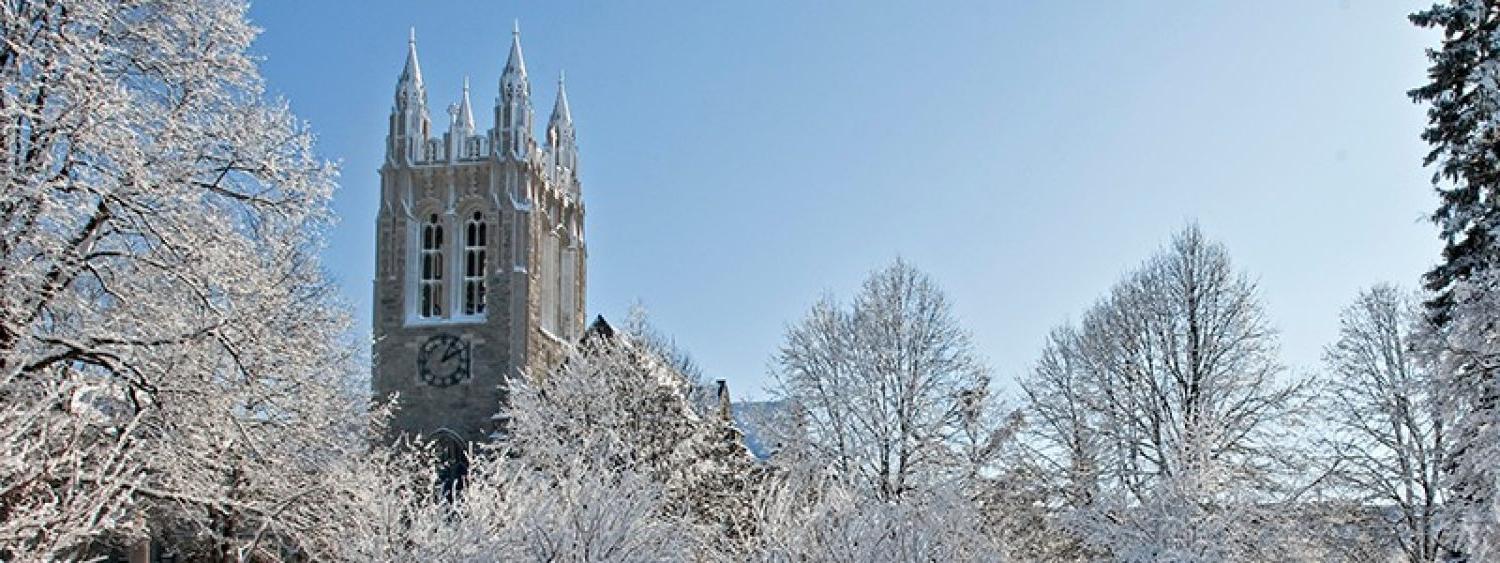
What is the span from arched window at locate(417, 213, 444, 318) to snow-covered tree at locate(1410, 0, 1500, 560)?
28.4 m

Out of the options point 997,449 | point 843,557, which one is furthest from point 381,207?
point 843,557

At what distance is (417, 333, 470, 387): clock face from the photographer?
1521 inches

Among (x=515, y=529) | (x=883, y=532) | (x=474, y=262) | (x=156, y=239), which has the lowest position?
(x=883, y=532)

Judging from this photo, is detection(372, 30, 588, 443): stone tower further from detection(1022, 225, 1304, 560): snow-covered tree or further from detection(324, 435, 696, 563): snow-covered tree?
detection(324, 435, 696, 563): snow-covered tree

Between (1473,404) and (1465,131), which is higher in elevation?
(1465,131)

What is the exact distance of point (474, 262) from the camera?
4050cm

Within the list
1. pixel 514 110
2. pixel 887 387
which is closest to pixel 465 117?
pixel 514 110

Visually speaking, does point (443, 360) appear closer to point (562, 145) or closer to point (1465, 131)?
point (562, 145)

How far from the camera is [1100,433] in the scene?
22594mm

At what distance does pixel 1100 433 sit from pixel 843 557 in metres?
10.1

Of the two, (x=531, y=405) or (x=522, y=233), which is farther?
(x=522, y=233)

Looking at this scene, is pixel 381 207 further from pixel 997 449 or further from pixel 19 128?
pixel 19 128

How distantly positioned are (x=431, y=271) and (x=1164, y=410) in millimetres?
23008

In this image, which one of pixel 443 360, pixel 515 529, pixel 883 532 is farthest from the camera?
pixel 443 360
